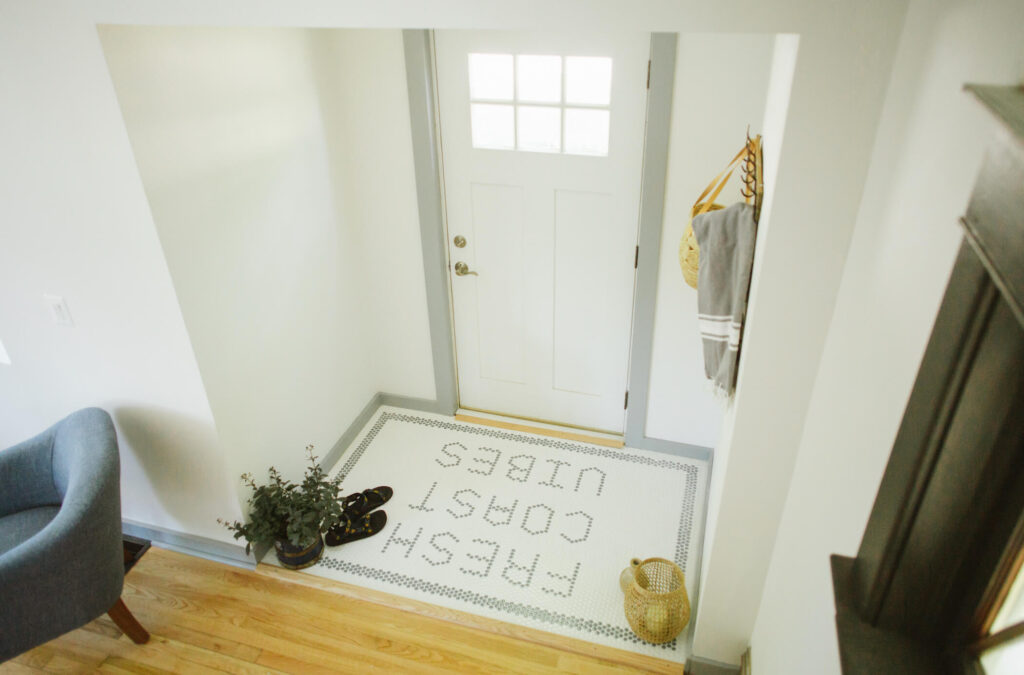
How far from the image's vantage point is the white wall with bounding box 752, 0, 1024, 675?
2.68 feet

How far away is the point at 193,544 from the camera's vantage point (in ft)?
8.70

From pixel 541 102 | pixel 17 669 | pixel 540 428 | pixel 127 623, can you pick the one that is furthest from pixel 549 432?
pixel 17 669

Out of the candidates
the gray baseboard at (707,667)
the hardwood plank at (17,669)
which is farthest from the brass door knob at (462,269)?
the hardwood plank at (17,669)

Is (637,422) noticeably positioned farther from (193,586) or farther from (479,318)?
(193,586)

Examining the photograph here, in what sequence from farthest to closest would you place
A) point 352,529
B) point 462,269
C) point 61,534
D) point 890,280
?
point 462,269
point 352,529
point 61,534
point 890,280

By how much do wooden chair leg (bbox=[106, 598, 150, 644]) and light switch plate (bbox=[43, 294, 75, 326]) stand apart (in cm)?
95

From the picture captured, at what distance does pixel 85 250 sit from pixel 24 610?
3.47 feet

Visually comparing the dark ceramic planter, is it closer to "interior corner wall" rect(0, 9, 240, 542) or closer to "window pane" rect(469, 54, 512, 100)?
"interior corner wall" rect(0, 9, 240, 542)

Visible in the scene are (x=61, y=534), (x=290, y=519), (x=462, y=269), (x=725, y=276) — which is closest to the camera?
(x=725, y=276)

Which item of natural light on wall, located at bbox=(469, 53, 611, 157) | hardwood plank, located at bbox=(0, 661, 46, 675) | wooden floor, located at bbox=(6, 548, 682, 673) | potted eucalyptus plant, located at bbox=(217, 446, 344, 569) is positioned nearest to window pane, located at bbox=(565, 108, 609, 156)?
natural light on wall, located at bbox=(469, 53, 611, 157)

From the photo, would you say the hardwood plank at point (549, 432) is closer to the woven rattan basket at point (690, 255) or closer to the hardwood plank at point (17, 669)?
the woven rattan basket at point (690, 255)

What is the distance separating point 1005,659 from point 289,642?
7.09 feet

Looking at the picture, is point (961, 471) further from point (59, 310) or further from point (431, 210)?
point (59, 310)

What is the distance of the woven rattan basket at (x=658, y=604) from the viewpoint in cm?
219
